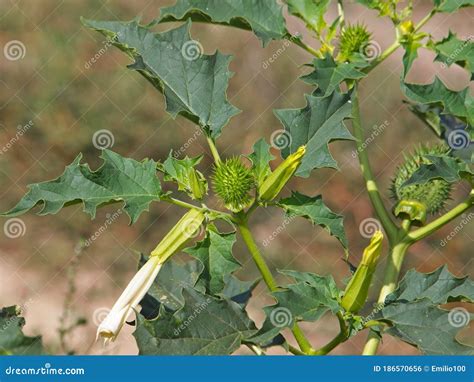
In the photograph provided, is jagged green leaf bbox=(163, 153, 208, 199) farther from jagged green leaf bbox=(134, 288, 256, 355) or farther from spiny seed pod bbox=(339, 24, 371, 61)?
spiny seed pod bbox=(339, 24, 371, 61)

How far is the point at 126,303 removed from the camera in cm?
102

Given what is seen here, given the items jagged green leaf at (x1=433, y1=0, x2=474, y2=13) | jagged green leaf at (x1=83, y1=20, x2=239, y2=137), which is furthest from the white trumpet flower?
jagged green leaf at (x1=433, y1=0, x2=474, y2=13)

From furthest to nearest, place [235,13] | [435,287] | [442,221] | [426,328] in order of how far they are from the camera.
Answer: [235,13] < [442,221] < [435,287] < [426,328]

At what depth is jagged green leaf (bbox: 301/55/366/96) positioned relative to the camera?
1167 millimetres

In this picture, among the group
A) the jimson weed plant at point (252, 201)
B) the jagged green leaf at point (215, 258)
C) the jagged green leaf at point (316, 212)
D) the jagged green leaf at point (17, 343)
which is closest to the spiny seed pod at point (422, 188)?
the jimson weed plant at point (252, 201)

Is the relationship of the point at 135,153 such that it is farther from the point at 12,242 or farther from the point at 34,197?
the point at 34,197

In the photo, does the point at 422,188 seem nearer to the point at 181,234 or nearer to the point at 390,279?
the point at 390,279

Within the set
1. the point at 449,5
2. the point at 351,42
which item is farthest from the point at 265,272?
the point at 449,5

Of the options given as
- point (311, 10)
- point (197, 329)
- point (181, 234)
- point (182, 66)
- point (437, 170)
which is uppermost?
point (311, 10)

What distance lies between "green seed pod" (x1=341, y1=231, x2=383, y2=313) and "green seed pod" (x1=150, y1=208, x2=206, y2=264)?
21 cm

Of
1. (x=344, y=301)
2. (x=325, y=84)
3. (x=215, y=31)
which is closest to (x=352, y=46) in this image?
(x=325, y=84)

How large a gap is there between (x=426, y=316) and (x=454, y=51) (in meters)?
0.49

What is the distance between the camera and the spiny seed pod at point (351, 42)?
4.25 ft

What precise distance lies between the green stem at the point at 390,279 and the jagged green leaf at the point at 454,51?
11.6 inches
